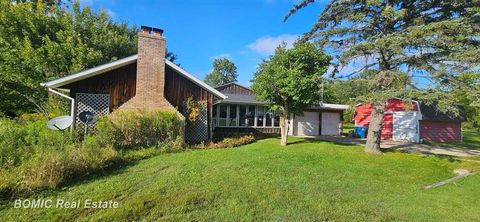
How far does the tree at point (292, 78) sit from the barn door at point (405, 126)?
1196 centimetres

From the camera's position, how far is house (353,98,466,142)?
21422mm

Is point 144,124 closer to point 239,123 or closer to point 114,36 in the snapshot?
point 239,123

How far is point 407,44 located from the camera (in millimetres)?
11195

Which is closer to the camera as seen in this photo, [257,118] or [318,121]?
[257,118]

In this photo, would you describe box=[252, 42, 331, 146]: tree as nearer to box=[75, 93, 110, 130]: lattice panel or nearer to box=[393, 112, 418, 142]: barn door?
box=[75, 93, 110, 130]: lattice panel

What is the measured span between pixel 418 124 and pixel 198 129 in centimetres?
1744

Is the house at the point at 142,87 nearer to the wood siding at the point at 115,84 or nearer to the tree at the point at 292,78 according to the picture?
the wood siding at the point at 115,84

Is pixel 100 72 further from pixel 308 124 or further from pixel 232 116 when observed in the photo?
pixel 308 124

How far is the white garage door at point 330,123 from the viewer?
76.0 ft

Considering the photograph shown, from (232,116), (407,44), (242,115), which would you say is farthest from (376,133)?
(232,116)

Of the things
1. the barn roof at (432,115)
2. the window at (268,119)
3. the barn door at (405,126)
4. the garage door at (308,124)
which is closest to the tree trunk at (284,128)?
the window at (268,119)

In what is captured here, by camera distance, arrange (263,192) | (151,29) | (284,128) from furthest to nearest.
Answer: (284,128) < (151,29) < (263,192)

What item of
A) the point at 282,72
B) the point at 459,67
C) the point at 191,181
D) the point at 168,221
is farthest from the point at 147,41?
the point at 459,67

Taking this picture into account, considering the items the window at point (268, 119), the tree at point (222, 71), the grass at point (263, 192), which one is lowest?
the grass at point (263, 192)
